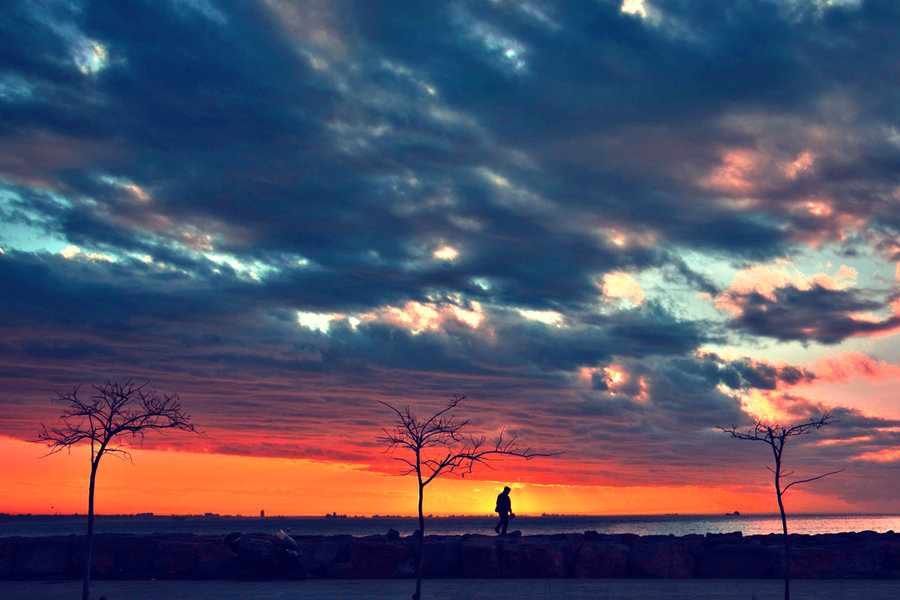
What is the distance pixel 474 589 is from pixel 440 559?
168 inches

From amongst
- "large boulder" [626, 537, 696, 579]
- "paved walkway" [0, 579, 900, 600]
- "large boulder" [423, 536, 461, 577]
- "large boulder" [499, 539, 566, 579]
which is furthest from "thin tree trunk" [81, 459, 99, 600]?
"large boulder" [626, 537, 696, 579]

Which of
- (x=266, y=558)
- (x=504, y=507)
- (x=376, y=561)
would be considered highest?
(x=504, y=507)

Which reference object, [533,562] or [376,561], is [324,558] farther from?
[533,562]

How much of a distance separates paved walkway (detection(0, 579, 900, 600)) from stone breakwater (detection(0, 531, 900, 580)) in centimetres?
86

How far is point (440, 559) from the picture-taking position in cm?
2877

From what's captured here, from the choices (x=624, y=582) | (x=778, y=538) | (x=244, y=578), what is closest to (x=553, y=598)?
(x=624, y=582)

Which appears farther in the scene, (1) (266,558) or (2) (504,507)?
(2) (504,507)

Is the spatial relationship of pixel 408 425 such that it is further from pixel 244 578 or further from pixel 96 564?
pixel 96 564

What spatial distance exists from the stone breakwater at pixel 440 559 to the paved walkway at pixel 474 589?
0.86 meters

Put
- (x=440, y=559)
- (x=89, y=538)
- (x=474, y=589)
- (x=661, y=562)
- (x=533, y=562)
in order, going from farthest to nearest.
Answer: (x=440, y=559)
(x=533, y=562)
(x=661, y=562)
(x=474, y=589)
(x=89, y=538)

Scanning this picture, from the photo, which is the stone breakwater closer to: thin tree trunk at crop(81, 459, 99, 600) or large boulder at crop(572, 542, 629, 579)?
large boulder at crop(572, 542, 629, 579)

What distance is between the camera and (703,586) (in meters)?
25.0

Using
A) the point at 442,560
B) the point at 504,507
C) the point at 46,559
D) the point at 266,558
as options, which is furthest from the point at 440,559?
the point at 46,559

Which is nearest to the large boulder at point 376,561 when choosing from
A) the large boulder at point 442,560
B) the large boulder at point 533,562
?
the large boulder at point 442,560
